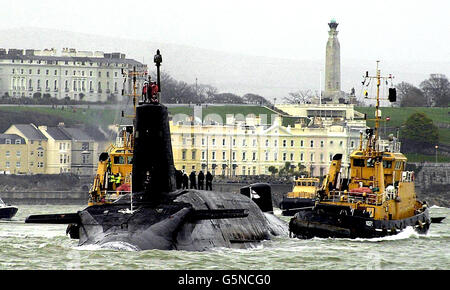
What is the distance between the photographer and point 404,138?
138500 mm

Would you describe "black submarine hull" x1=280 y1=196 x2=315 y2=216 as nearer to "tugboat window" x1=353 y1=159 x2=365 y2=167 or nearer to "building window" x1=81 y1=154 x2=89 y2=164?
"tugboat window" x1=353 y1=159 x2=365 y2=167

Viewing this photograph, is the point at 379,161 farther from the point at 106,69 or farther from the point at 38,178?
the point at 38,178

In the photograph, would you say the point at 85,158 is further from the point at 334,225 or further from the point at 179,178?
the point at 179,178

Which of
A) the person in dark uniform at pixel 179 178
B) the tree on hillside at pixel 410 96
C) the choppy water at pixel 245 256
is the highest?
the tree on hillside at pixel 410 96

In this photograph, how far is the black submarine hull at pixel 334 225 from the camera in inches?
1628

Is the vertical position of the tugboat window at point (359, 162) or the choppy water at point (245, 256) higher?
the tugboat window at point (359, 162)

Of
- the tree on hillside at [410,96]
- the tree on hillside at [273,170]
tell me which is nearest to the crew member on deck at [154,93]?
the tree on hillside at [273,170]

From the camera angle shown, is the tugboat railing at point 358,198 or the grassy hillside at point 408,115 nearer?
the tugboat railing at point 358,198

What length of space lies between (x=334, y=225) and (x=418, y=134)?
9885cm

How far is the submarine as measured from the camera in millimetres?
28500

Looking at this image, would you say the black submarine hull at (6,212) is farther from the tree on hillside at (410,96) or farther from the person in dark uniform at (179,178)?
the tree on hillside at (410,96)

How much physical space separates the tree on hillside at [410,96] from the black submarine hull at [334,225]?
129m

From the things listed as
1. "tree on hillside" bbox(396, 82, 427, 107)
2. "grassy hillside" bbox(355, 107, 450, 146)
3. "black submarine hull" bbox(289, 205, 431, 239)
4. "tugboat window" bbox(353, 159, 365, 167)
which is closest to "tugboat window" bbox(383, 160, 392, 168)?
"tugboat window" bbox(353, 159, 365, 167)
